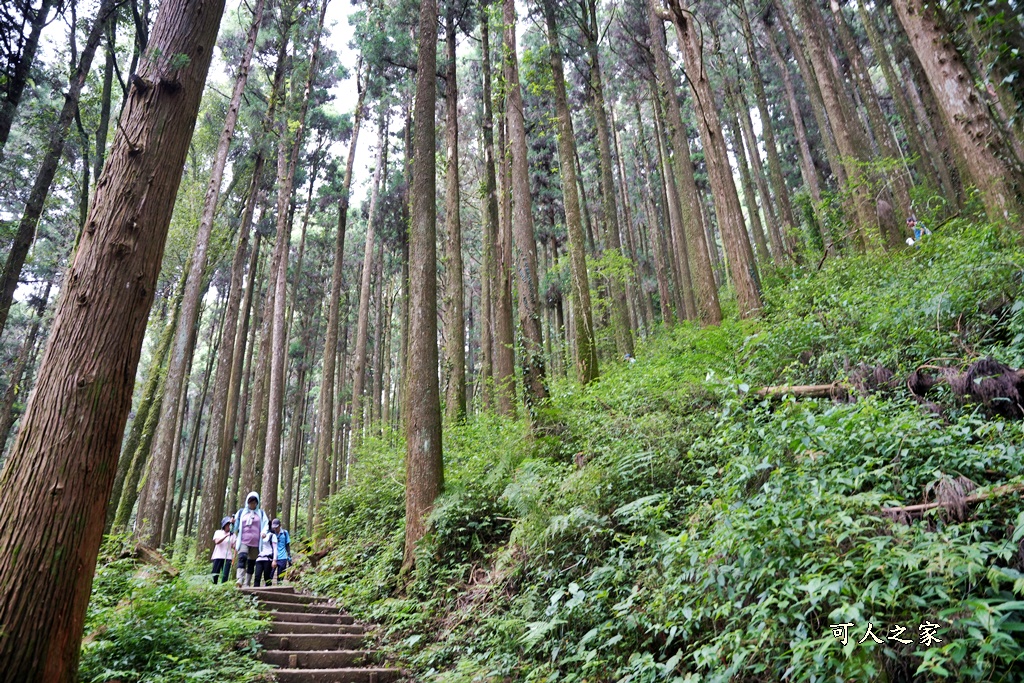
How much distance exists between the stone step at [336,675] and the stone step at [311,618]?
206cm

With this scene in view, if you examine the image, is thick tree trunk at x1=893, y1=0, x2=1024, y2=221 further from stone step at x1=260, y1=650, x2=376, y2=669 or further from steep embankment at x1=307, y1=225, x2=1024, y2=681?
stone step at x1=260, y1=650, x2=376, y2=669

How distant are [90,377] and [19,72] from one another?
6.32 m

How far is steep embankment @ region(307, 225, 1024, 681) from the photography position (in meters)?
2.49

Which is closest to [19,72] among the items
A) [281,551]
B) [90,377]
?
[90,377]

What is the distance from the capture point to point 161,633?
491 centimetres

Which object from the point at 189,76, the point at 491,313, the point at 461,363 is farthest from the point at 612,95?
the point at 189,76

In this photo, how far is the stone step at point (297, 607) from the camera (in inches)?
293

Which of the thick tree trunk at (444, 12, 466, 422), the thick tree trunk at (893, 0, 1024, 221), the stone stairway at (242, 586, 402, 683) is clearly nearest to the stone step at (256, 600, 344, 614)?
the stone stairway at (242, 586, 402, 683)

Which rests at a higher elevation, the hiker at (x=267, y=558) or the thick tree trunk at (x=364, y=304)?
the thick tree trunk at (x=364, y=304)

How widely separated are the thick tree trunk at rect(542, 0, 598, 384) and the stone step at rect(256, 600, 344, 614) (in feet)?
17.4

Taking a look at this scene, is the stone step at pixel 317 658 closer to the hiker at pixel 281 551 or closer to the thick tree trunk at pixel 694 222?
the hiker at pixel 281 551

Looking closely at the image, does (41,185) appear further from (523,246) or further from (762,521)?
(762,521)

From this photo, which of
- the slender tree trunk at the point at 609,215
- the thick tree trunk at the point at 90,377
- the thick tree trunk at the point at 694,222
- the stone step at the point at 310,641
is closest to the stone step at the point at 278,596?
the stone step at the point at 310,641

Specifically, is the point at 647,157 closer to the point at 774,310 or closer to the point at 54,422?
the point at 774,310
